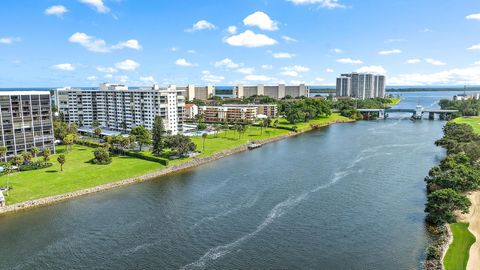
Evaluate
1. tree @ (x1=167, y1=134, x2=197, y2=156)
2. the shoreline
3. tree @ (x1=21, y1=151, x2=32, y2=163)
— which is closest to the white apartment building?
the shoreline

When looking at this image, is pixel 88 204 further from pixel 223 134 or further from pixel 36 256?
pixel 223 134

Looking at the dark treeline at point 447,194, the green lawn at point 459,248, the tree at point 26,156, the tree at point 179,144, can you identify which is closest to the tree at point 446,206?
the dark treeline at point 447,194

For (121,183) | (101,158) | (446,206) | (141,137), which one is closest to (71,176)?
(121,183)

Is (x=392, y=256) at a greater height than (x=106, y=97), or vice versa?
(x=106, y=97)

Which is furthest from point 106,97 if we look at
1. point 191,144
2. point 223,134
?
point 191,144

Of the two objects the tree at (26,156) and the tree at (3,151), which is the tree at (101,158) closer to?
the tree at (26,156)

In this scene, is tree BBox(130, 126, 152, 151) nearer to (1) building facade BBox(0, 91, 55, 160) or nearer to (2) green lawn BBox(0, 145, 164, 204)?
(2) green lawn BBox(0, 145, 164, 204)
